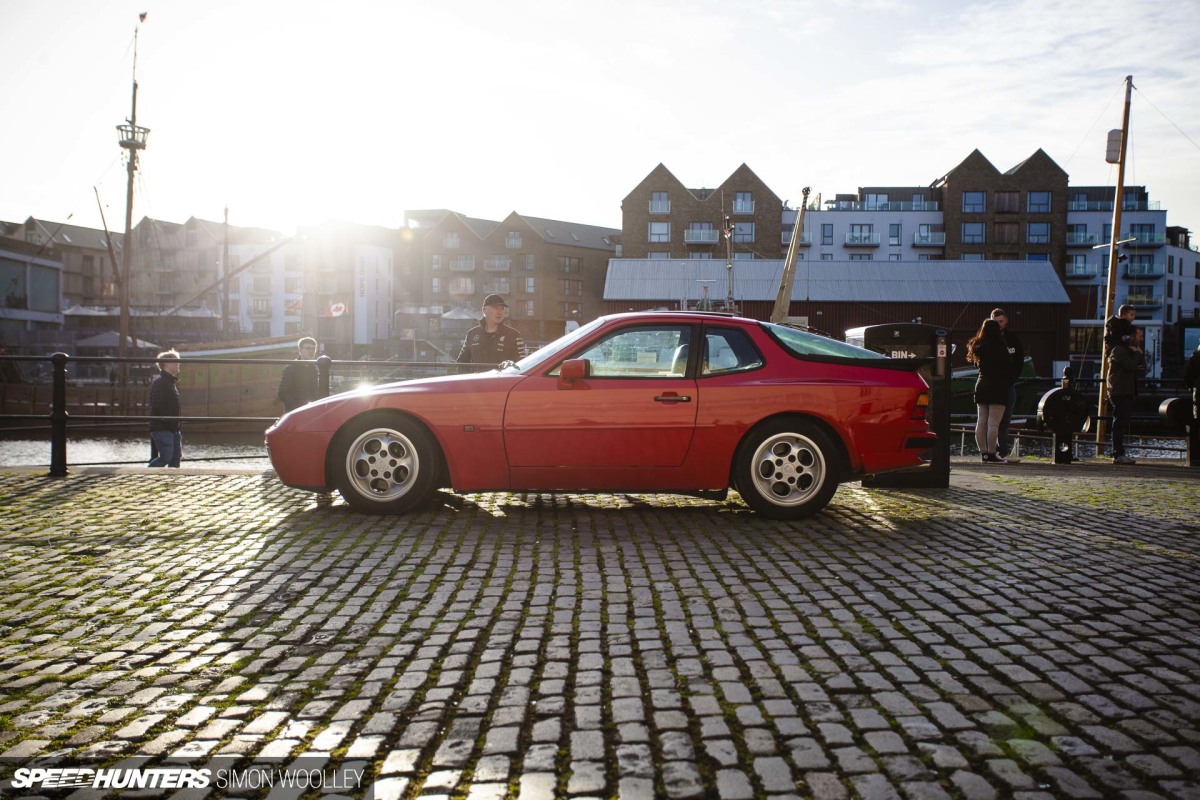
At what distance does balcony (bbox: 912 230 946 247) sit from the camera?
81875 mm

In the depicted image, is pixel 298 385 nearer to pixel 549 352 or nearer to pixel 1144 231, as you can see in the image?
pixel 549 352

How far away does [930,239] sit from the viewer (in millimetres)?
82438

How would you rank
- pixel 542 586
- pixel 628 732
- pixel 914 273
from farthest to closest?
pixel 914 273, pixel 542 586, pixel 628 732

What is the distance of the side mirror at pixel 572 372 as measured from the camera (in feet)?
21.4

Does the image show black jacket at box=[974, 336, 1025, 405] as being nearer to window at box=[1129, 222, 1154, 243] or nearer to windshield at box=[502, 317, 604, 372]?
windshield at box=[502, 317, 604, 372]

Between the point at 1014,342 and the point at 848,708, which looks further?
the point at 1014,342

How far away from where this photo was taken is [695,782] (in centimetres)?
253

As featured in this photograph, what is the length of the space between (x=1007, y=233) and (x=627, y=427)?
8262 cm

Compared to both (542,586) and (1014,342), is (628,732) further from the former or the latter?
(1014,342)

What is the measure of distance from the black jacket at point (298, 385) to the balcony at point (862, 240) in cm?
8051

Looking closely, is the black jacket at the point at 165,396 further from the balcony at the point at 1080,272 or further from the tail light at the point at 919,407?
the balcony at the point at 1080,272

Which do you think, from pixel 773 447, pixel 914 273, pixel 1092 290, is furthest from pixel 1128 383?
pixel 1092 290

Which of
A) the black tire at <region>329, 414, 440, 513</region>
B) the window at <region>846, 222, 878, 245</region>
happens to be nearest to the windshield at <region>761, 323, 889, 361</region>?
the black tire at <region>329, 414, 440, 513</region>

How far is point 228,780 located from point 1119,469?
11634 millimetres
